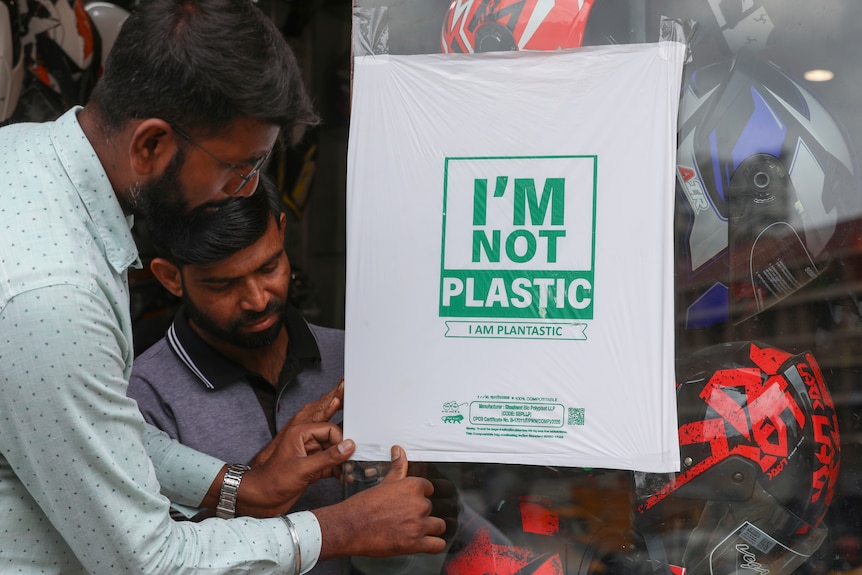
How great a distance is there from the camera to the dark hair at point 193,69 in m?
1.21

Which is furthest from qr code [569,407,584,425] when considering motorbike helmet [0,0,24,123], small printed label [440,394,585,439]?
motorbike helmet [0,0,24,123]

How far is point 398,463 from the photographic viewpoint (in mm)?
1571

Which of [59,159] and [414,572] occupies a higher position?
[59,159]

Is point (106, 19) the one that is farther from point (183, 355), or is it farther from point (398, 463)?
point (398, 463)

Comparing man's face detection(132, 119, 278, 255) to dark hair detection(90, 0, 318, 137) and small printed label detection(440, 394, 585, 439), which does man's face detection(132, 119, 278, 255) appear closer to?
dark hair detection(90, 0, 318, 137)

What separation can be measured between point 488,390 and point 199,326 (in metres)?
0.80

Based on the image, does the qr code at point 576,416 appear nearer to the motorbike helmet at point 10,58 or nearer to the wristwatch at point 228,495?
the wristwatch at point 228,495

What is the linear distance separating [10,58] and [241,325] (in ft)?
4.43

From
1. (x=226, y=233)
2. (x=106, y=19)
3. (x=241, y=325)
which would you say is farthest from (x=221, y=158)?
(x=106, y=19)

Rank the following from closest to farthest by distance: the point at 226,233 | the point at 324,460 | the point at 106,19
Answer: the point at 324,460 < the point at 226,233 < the point at 106,19

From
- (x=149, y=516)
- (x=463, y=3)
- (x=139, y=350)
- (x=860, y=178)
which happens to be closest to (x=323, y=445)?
(x=149, y=516)

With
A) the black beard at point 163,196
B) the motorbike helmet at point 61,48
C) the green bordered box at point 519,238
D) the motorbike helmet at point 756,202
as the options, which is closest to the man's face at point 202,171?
the black beard at point 163,196

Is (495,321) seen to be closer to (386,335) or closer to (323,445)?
(386,335)

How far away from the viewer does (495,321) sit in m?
1.53
